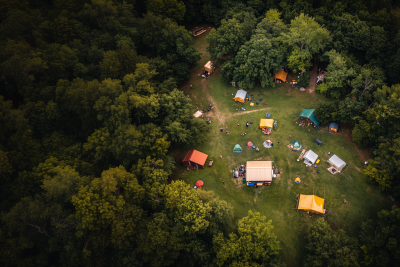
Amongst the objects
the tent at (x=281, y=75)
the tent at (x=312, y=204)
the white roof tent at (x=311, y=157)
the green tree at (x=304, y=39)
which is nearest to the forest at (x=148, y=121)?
the green tree at (x=304, y=39)

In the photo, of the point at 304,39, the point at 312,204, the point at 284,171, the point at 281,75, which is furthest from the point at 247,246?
the point at 304,39

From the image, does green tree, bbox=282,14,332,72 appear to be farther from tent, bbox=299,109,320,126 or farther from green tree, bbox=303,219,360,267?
green tree, bbox=303,219,360,267

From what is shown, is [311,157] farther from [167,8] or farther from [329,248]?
[167,8]

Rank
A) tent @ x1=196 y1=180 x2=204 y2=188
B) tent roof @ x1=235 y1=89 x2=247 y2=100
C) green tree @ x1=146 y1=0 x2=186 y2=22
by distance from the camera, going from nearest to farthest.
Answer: tent @ x1=196 y1=180 x2=204 y2=188 < tent roof @ x1=235 y1=89 x2=247 y2=100 < green tree @ x1=146 y1=0 x2=186 y2=22

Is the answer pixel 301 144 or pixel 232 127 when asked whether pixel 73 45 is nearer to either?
pixel 232 127

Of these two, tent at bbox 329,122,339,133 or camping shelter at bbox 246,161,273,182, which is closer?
camping shelter at bbox 246,161,273,182

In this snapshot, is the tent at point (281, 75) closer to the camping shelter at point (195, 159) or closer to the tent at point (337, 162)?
the tent at point (337, 162)

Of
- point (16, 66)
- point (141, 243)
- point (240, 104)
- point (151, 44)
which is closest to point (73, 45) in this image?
point (16, 66)

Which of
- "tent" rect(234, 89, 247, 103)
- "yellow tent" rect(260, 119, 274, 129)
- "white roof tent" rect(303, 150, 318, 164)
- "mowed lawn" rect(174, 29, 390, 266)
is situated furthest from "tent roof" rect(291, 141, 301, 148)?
"tent" rect(234, 89, 247, 103)
